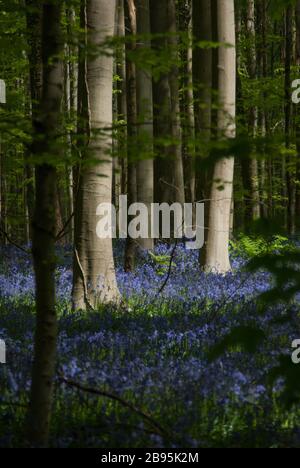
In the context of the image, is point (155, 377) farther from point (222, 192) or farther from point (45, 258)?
point (222, 192)

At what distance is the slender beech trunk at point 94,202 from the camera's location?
7.96 m

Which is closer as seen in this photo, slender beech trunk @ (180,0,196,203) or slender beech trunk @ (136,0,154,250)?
slender beech trunk @ (180,0,196,203)

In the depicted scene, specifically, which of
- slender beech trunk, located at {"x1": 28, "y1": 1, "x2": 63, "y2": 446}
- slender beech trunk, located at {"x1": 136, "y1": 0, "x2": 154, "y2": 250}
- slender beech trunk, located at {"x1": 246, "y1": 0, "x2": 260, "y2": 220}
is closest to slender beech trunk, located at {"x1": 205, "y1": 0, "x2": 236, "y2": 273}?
slender beech trunk, located at {"x1": 136, "y1": 0, "x2": 154, "y2": 250}

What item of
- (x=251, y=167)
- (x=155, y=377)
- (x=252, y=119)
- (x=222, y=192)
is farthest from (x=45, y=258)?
(x=252, y=119)

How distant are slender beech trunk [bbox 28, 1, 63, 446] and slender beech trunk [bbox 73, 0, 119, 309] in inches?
155

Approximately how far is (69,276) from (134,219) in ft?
10.2

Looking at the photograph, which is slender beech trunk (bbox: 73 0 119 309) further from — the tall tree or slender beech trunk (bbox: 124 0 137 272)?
the tall tree

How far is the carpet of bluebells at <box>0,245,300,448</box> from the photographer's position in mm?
4180

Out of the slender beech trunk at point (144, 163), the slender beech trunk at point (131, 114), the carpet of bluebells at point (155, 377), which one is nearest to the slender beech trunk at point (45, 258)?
the carpet of bluebells at point (155, 377)

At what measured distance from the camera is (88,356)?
228 inches

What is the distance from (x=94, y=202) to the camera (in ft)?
26.3

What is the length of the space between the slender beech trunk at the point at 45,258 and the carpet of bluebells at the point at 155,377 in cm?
25
